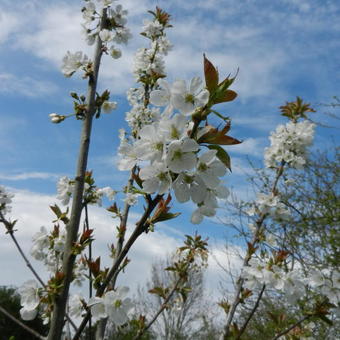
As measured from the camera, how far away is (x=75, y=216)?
139cm

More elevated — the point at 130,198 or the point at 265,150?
the point at 265,150

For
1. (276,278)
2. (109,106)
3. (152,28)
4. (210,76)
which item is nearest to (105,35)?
(109,106)

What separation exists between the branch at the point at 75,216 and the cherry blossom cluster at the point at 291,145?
7.85 feet

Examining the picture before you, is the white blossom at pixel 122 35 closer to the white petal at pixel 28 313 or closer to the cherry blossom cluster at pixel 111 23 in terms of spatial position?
the cherry blossom cluster at pixel 111 23

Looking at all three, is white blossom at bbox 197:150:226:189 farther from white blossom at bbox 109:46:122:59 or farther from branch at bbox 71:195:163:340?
white blossom at bbox 109:46:122:59

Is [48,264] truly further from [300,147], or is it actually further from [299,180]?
[299,180]

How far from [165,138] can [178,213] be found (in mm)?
262

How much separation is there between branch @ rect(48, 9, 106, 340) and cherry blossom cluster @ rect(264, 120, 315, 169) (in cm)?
239

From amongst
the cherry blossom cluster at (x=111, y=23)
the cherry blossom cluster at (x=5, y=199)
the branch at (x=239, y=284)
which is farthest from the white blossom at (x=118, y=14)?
the branch at (x=239, y=284)

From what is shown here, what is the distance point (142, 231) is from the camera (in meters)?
0.97

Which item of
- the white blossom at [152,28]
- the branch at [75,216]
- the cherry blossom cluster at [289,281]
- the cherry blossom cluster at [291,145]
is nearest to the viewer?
the branch at [75,216]

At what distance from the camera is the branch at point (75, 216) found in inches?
45.4

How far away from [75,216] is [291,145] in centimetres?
301

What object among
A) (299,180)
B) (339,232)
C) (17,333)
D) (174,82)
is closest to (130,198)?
(174,82)
